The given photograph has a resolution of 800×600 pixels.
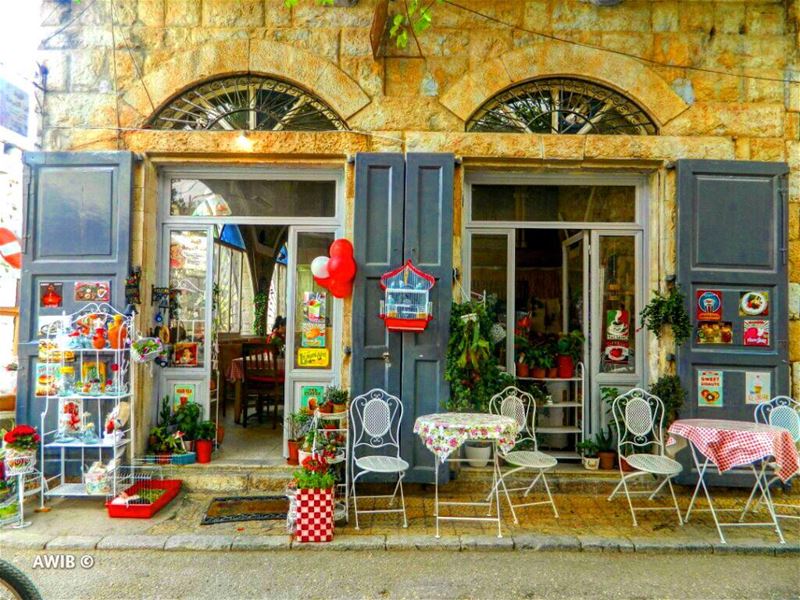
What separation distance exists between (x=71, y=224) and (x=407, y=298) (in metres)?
3.35

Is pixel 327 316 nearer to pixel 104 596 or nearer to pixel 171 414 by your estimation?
pixel 171 414

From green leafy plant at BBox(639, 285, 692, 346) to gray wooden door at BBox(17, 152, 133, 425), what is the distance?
16.8ft

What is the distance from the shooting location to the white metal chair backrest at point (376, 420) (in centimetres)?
517

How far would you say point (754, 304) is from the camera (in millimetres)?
5508

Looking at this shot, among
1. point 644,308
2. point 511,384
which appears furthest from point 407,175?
point 644,308

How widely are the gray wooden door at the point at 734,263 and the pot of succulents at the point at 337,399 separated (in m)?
3.20

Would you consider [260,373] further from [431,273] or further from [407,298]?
[431,273]

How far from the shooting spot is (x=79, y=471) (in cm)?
539

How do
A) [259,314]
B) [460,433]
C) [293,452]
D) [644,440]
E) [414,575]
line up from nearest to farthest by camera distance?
1. [414,575]
2. [460,433]
3. [644,440]
4. [293,452]
5. [259,314]

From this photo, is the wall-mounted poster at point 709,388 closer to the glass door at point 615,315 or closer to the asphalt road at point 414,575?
the glass door at point 615,315

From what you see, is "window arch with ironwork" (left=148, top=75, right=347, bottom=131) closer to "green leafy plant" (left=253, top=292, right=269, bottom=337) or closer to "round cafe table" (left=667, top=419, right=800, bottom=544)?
"round cafe table" (left=667, top=419, right=800, bottom=544)

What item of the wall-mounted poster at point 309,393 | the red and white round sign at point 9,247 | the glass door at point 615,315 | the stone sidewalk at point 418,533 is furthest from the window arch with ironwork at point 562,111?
the red and white round sign at point 9,247

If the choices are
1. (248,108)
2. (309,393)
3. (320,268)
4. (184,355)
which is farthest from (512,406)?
(248,108)

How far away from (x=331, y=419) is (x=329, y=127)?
2.91 m
